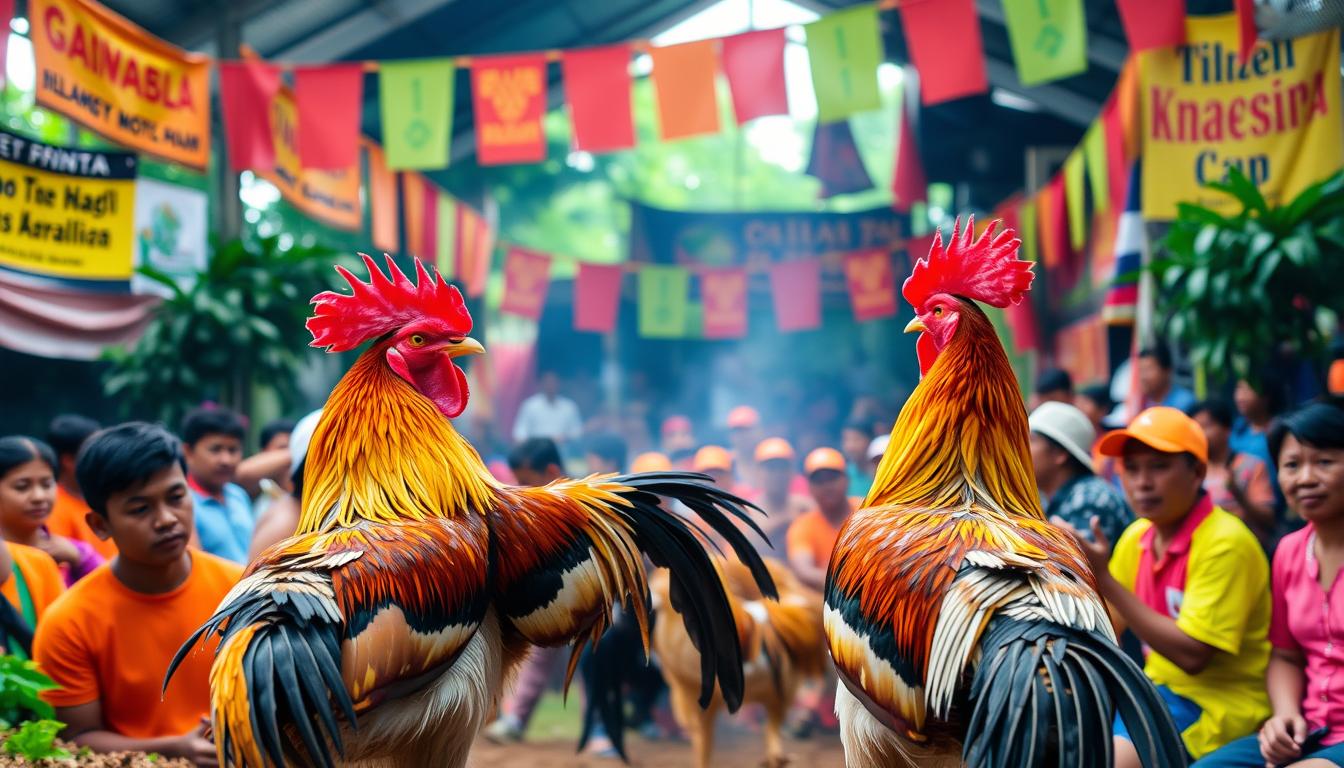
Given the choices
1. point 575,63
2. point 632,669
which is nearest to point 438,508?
point 632,669

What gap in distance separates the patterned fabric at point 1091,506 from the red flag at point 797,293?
9546mm

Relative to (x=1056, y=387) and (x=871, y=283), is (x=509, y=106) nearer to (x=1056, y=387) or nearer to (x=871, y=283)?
(x=1056, y=387)

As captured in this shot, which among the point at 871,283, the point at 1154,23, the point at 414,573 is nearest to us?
the point at 414,573

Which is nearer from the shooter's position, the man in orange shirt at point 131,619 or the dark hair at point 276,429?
the man in orange shirt at point 131,619

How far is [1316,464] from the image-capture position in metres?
3.54

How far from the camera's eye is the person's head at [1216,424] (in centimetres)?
594

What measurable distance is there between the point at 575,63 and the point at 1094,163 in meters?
4.28

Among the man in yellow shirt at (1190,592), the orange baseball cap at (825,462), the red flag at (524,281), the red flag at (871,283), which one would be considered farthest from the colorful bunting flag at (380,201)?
the man in yellow shirt at (1190,592)

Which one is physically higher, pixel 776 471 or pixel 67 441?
pixel 67 441

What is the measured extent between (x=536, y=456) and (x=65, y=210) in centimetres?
388

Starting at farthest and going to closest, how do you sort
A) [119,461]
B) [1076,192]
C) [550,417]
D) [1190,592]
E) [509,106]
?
[550,417]
[1076,192]
[509,106]
[1190,592]
[119,461]

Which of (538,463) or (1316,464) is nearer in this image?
(1316,464)

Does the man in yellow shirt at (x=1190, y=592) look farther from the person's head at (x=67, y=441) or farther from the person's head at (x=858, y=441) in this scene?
the person's head at (x=67, y=441)

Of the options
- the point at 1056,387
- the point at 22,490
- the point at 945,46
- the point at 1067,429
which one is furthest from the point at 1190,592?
the point at 945,46
